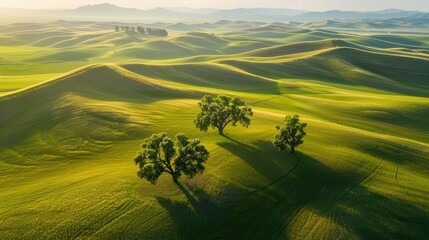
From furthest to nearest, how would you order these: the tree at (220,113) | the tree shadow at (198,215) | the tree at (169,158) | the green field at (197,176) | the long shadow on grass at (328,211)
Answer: the tree at (220,113), the tree at (169,158), the long shadow on grass at (328,211), the green field at (197,176), the tree shadow at (198,215)

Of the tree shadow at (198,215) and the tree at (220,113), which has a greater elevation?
the tree at (220,113)

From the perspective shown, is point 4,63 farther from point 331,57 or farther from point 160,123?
point 331,57

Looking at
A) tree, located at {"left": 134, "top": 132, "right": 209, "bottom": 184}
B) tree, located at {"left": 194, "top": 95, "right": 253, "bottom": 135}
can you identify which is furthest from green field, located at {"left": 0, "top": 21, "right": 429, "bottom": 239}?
tree, located at {"left": 194, "top": 95, "right": 253, "bottom": 135}

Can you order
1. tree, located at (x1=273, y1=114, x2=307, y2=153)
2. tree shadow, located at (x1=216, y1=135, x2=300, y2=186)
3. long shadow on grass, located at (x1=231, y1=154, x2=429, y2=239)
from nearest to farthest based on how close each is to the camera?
long shadow on grass, located at (x1=231, y1=154, x2=429, y2=239)
tree shadow, located at (x1=216, y1=135, x2=300, y2=186)
tree, located at (x1=273, y1=114, x2=307, y2=153)

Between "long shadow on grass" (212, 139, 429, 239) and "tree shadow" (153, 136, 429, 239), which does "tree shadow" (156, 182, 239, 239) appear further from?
"long shadow on grass" (212, 139, 429, 239)

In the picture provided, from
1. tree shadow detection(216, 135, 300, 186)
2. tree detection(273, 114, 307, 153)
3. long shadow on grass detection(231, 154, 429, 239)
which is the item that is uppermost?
tree detection(273, 114, 307, 153)

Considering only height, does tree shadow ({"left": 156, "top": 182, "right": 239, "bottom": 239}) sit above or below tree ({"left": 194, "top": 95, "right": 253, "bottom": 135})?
below

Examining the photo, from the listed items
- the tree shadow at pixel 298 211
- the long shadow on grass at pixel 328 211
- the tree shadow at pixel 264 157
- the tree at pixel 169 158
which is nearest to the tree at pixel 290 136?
the tree shadow at pixel 264 157

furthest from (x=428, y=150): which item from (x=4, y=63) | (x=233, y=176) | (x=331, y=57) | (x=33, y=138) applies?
(x=4, y=63)

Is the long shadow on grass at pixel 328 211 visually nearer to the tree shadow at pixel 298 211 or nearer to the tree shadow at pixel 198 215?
the tree shadow at pixel 298 211
